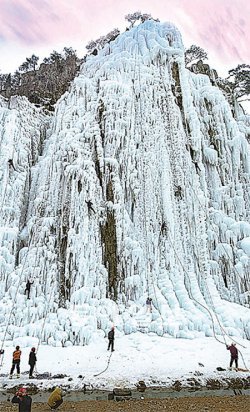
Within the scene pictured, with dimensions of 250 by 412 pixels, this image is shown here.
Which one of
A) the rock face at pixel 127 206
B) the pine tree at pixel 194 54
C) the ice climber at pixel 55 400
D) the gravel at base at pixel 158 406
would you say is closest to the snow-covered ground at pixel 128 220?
the rock face at pixel 127 206

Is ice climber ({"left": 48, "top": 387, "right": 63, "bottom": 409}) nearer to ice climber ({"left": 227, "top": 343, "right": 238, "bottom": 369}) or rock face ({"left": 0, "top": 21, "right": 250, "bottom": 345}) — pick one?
rock face ({"left": 0, "top": 21, "right": 250, "bottom": 345})

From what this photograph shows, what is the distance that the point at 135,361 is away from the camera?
45.4ft

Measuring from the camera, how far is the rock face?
1666 centimetres

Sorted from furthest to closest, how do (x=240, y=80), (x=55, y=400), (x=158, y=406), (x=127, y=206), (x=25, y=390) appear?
1. (x=240, y=80)
2. (x=127, y=206)
3. (x=158, y=406)
4. (x=55, y=400)
5. (x=25, y=390)

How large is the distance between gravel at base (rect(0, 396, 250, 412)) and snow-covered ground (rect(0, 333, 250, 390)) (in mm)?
1469

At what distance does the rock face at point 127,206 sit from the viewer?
656 inches

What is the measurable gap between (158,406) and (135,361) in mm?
3512

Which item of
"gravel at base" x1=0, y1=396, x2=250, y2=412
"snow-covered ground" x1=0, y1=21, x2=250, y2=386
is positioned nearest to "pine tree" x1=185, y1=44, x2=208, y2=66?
"snow-covered ground" x1=0, y1=21, x2=250, y2=386

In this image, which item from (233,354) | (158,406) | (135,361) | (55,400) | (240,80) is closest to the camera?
(55,400)

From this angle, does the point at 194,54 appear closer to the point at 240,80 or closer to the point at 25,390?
the point at 240,80

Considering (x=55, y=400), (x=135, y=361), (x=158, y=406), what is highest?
(x=135, y=361)

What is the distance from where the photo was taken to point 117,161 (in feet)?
67.3

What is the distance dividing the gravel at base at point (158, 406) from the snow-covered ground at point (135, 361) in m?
1.47

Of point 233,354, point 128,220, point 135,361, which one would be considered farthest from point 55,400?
point 128,220
